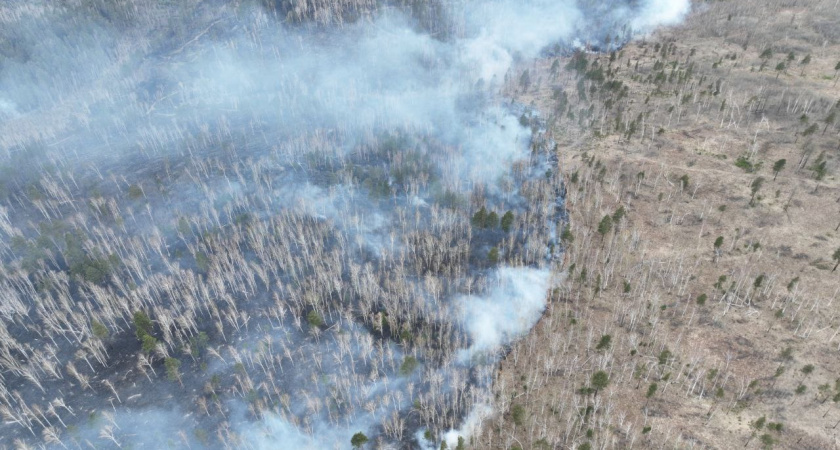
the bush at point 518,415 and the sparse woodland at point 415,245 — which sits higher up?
the sparse woodland at point 415,245

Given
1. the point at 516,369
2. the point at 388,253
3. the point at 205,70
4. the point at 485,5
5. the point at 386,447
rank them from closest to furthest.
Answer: the point at 386,447, the point at 516,369, the point at 388,253, the point at 205,70, the point at 485,5

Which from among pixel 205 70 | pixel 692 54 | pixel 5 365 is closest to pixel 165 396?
pixel 5 365

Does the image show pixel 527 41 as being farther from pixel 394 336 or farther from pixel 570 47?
pixel 394 336

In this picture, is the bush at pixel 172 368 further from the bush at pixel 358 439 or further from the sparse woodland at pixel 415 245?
the bush at pixel 358 439

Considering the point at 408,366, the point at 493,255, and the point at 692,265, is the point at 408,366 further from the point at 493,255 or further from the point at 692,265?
the point at 692,265

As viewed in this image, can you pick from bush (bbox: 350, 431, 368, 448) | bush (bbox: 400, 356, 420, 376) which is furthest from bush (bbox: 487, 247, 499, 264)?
bush (bbox: 350, 431, 368, 448)

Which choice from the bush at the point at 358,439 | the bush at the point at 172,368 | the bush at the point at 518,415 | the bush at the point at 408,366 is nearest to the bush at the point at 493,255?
the bush at the point at 408,366

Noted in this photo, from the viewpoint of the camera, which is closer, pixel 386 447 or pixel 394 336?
pixel 386 447

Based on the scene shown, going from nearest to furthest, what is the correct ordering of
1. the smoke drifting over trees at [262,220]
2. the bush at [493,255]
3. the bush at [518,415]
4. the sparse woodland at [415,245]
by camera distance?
the bush at [518,415] < the sparse woodland at [415,245] < the smoke drifting over trees at [262,220] < the bush at [493,255]
